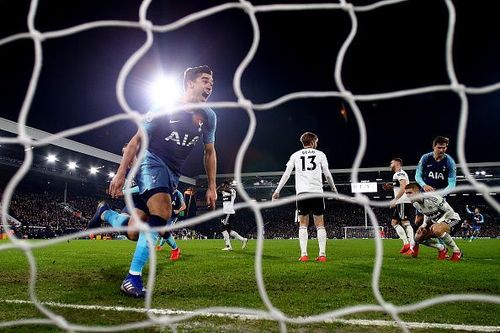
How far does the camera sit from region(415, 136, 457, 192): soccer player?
5.89 m

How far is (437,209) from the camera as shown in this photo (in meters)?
5.99

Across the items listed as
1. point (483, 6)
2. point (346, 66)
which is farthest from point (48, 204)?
point (483, 6)

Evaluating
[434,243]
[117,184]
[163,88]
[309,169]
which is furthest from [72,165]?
[117,184]

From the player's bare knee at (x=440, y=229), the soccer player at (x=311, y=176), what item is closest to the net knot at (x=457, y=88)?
the soccer player at (x=311, y=176)

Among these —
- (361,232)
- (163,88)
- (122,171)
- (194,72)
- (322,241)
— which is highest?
(163,88)

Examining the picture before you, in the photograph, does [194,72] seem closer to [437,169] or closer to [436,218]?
[437,169]

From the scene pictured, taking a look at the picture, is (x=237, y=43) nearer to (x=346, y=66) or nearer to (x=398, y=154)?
(x=346, y=66)

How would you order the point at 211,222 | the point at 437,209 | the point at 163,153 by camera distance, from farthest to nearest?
the point at 211,222, the point at 437,209, the point at 163,153

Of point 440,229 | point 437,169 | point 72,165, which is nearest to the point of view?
point 440,229

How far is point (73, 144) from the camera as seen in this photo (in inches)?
1145

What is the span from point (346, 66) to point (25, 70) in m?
14.1

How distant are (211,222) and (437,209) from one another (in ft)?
130

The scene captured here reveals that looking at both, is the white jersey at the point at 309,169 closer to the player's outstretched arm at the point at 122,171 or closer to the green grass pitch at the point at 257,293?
the green grass pitch at the point at 257,293

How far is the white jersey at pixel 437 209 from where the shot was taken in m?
5.89
